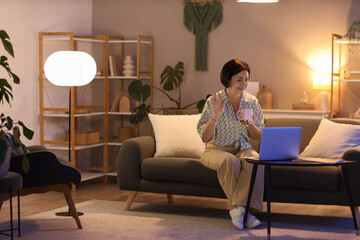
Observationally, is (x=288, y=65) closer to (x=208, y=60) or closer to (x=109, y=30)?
(x=208, y=60)

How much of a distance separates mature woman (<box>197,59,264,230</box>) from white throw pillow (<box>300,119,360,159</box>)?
1.54ft

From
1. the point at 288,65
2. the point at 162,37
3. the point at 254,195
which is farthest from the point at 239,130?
the point at 162,37

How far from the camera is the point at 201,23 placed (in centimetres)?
705

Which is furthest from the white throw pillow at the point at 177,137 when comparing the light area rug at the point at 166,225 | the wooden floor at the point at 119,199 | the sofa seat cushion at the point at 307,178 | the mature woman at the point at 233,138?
the sofa seat cushion at the point at 307,178

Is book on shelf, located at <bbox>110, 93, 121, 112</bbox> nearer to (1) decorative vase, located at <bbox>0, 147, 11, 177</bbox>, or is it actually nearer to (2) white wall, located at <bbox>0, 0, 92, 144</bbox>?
(2) white wall, located at <bbox>0, 0, 92, 144</bbox>

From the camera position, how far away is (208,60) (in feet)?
23.3

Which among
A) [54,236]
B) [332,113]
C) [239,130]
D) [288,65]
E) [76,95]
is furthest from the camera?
[76,95]

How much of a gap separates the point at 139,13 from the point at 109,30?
1.38 feet

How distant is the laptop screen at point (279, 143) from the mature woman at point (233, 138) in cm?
41

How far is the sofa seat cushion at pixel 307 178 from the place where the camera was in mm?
4535

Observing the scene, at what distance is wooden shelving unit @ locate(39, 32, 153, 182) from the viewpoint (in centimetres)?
651

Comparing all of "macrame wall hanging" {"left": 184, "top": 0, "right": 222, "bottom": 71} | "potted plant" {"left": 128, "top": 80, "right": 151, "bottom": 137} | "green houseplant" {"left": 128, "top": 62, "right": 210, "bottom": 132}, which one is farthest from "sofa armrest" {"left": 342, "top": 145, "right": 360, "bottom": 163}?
"macrame wall hanging" {"left": 184, "top": 0, "right": 222, "bottom": 71}

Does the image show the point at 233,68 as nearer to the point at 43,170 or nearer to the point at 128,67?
the point at 43,170

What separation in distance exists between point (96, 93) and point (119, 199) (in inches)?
78.2
